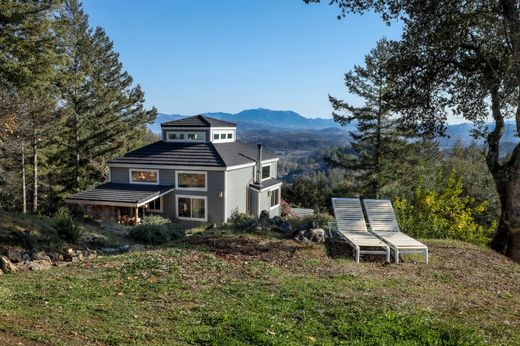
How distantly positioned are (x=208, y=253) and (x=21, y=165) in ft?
79.1

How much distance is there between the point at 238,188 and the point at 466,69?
15768mm

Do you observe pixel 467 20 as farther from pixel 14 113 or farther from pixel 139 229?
pixel 139 229

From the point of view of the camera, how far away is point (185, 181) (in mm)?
23406

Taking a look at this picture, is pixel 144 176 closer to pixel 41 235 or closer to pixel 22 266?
pixel 41 235

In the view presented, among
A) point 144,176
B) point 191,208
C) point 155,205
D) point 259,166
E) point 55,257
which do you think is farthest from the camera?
point 259,166

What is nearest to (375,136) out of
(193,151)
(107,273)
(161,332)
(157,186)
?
(193,151)

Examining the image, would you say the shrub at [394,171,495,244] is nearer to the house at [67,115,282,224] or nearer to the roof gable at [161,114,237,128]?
the house at [67,115,282,224]

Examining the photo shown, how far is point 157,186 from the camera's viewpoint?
23.5m

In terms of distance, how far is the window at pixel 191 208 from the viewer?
2314cm

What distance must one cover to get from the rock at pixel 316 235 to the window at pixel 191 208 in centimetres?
1327

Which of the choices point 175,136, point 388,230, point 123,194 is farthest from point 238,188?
point 388,230

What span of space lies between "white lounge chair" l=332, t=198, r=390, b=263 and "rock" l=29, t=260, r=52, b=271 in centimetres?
645

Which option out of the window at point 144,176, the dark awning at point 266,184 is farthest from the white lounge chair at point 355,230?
the window at point 144,176

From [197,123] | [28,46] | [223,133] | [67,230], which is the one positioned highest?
[28,46]
